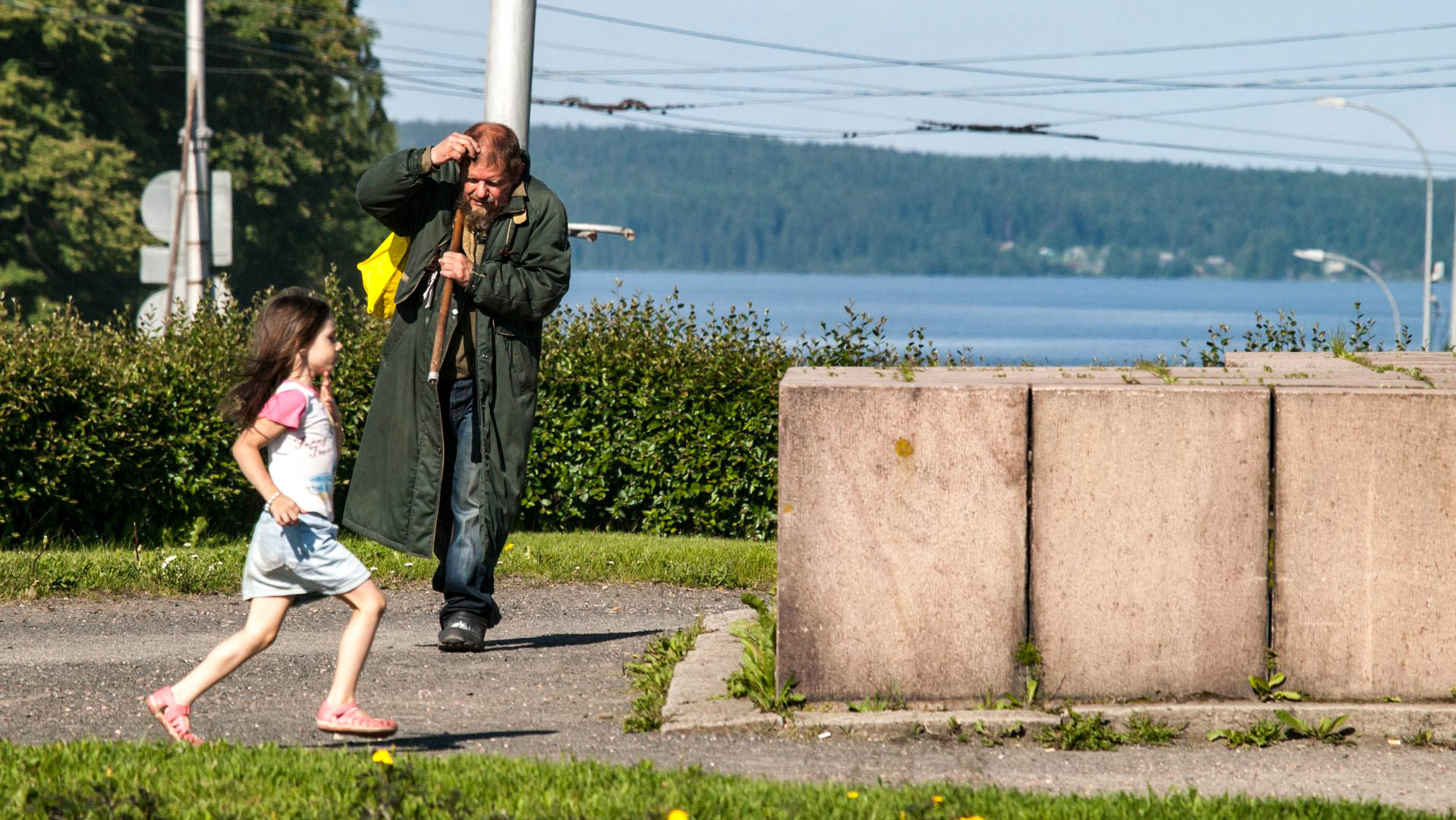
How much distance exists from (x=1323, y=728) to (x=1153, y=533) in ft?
2.44

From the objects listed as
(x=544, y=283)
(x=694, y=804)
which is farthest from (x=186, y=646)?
(x=694, y=804)

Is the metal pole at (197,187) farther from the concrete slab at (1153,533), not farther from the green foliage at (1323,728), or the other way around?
the green foliage at (1323,728)

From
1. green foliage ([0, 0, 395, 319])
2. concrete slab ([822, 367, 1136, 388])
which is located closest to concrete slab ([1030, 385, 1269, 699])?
concrete slab ([822, 367, 1136, 388])

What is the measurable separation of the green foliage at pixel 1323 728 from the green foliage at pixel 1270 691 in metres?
0.11

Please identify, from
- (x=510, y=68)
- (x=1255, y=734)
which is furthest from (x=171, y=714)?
(x=510, y=68)

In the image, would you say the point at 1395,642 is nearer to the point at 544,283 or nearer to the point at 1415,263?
the point at 544,283

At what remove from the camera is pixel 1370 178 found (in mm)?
197625

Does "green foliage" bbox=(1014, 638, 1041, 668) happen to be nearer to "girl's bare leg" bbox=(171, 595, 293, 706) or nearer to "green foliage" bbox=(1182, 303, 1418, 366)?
"girl's bare leg" bbox=(171, 595, 293, 706)

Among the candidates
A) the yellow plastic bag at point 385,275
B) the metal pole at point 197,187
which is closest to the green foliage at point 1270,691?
the yellow plastic bag at point 385,275

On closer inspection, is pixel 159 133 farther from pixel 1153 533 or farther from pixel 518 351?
pixel 1153 533

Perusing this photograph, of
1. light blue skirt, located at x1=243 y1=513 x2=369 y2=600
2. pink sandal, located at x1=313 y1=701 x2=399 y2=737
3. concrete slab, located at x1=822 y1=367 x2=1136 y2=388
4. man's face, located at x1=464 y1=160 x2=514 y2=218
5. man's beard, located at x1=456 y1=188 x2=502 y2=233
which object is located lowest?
pink sandal, located at x1=313 y1=701 x2=399 y2=737

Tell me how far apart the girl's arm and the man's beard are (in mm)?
1683

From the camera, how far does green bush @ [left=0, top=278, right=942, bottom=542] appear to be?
878cm

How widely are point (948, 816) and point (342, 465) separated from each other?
22.6ft
